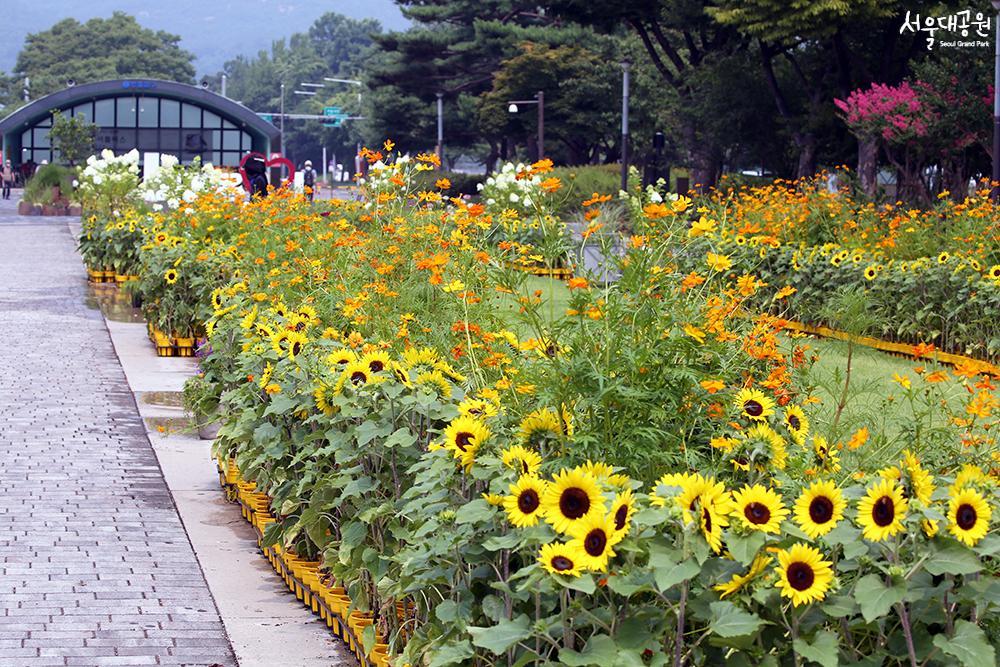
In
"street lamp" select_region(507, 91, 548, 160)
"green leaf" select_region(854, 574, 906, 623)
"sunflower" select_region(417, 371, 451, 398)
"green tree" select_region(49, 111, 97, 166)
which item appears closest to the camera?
"green leaf" select_region(854, 574, 906, 623)

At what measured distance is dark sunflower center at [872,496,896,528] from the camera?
2963 millimetres

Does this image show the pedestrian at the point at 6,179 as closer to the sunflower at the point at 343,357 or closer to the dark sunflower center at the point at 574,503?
the sunflower at the point at 343,357

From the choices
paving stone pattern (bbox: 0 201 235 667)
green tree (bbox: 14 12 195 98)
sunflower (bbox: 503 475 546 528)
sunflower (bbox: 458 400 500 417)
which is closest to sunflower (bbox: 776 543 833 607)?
sunflower (bbox: 503 475 546 528)

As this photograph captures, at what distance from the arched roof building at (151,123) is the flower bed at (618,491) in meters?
56.6

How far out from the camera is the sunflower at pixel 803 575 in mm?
2893

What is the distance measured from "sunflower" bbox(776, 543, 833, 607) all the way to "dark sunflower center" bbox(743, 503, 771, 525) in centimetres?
11

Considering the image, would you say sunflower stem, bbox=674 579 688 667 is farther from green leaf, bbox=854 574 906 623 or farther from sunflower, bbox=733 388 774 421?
sunflower, bbox=733 388 774 421

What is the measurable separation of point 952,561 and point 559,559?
2.57 ft

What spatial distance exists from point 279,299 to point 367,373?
2.79m

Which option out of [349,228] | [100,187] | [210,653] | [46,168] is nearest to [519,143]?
[46,168]

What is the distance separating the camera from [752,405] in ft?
13.1

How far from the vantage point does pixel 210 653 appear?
504 cm

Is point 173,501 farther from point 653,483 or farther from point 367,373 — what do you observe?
point 653,483

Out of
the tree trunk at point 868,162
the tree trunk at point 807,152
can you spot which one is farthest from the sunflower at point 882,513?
the tree trunk at point 807,152
